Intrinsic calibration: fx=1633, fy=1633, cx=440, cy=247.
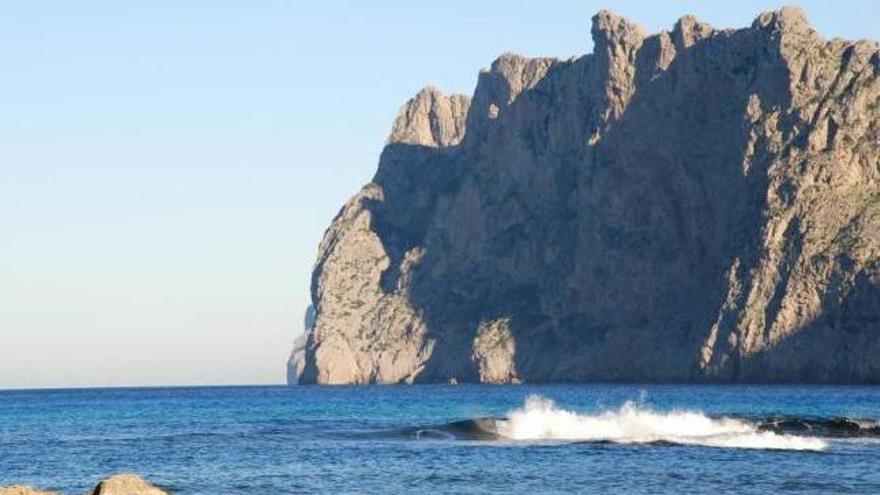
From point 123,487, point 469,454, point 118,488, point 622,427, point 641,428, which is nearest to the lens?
point 118,488

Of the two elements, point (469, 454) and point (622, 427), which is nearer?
point (469, 454)

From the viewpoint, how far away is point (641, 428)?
79438 mm

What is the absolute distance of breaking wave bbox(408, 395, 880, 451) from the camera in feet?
243

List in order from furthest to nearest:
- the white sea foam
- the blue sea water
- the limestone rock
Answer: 1. the white sea foam
2. the blue sea water
3. the limestone rock

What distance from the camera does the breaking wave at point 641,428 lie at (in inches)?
2921

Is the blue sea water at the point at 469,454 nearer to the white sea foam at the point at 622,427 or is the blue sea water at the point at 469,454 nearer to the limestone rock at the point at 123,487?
the white sea foam at the point at 622,427

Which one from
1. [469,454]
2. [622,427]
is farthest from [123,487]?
[622,427]

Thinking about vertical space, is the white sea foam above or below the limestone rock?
above

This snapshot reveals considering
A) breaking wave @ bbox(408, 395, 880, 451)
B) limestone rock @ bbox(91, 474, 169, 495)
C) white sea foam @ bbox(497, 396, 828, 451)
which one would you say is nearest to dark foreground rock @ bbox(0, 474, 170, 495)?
limestone rock @ bbox(91, 474, 169, 495)

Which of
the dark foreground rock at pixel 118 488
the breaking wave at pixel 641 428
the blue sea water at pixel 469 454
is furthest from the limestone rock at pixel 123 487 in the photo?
the breaking wave at pixel 641 428

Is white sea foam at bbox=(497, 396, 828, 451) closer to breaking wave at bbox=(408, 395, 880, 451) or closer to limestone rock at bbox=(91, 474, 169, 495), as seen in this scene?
breaking wave at bbox=(408, 395, 880, 451)

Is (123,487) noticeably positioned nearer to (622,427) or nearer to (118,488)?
(118,488)

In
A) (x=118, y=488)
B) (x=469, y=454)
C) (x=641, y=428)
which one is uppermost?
(x=641, y=428)

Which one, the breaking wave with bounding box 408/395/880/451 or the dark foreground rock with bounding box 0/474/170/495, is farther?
the breaking wave with bounding box 408/395/880/451
